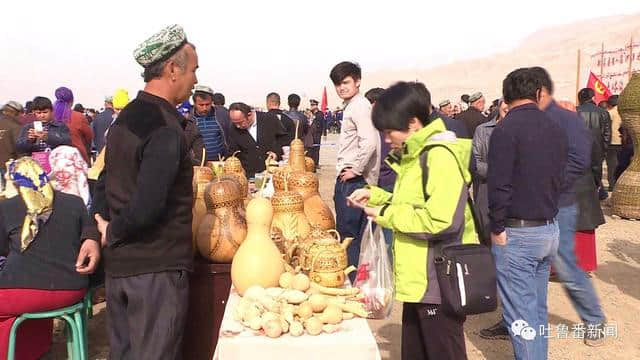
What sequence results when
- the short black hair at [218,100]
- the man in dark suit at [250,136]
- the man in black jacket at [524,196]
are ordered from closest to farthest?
the man in black jacket at [524,196] → the man in dark suit at [250,136] → the short black hair at [218,100]

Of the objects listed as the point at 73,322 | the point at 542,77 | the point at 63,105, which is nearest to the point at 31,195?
the point at 73,322

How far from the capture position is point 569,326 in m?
4.14

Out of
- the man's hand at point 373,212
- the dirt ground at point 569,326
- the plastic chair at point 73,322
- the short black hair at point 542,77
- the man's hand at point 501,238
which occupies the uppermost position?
the short black hair at point 542,77

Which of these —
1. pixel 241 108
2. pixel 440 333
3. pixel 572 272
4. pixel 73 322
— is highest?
pixel 241 108

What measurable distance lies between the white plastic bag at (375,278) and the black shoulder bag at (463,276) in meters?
0.24

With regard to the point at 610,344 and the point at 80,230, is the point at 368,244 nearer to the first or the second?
the point at 80,230

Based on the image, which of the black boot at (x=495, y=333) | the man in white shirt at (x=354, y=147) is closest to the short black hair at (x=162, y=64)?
the man in white shirt at (x=354, y=147)

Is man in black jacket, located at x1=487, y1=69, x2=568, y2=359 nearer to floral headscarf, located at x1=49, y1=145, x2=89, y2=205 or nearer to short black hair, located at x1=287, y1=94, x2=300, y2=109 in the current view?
floral headscarf, located at x1=49, y1=145, x2=89, y2=205

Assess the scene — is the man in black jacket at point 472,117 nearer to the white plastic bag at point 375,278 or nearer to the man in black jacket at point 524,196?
the man in black jacket at point 524,196

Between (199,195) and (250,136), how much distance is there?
3.19 metres

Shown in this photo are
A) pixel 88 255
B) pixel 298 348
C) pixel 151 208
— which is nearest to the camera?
pixel 298 348

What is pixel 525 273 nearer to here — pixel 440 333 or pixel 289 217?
pixel 440 333

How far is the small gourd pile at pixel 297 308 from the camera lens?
1884 mm

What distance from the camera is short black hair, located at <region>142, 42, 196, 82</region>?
2.08 meters
